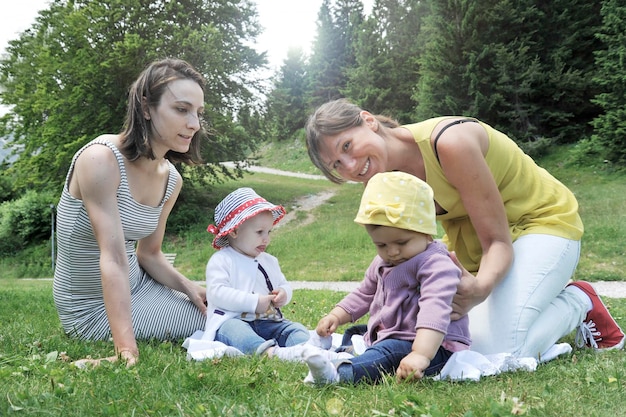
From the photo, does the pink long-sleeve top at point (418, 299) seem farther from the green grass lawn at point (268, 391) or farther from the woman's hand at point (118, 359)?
the woman's hand at point (118, 359)

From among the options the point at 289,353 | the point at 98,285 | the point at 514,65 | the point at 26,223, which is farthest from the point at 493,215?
the point at 26,223

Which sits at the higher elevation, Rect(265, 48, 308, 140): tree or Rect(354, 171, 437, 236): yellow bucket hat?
Rect(265, 48, 308, 140): tree

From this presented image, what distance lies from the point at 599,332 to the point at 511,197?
1.09 metres

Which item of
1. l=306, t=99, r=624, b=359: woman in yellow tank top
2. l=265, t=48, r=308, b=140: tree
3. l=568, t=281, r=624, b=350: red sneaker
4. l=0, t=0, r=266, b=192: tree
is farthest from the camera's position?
l=265, t=48, r=308, b=140: tree

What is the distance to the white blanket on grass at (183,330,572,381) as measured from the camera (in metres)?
3.09

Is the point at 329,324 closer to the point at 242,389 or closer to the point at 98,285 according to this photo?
the point at 242,389

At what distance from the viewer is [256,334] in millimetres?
3959

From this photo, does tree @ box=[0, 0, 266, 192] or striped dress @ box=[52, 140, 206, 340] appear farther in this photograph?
tree @ box=[0, 0, 266, 192]

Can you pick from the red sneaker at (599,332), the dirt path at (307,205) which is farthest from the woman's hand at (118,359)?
the dirt path at (307,205)

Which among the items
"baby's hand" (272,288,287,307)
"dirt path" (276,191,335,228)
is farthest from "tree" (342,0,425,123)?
"baby's hand" (272,288,287,307)

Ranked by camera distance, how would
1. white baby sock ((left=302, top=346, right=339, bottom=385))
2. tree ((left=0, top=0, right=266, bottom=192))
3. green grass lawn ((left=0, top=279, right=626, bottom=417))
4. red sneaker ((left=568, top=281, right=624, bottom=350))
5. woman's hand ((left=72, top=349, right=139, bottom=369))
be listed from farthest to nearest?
tree ((left=0, top=0, right=266, bottom=192)) < red sneaker ((left=568, top=281, right=624, bottom=350)) < woman's hand ((left=72, top=349, right=139, bottom=369)) < white baby sock ((left=302, top=346, right=339, bottom=385)) < green grass lawn ((left=0, top=279, right=626, bottom=417))

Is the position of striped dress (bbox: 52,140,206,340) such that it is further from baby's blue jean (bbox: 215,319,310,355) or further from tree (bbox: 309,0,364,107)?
tree (bbox: 309,0,364,107)

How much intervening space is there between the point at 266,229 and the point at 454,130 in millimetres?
1504

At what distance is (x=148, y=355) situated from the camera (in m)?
3.49
